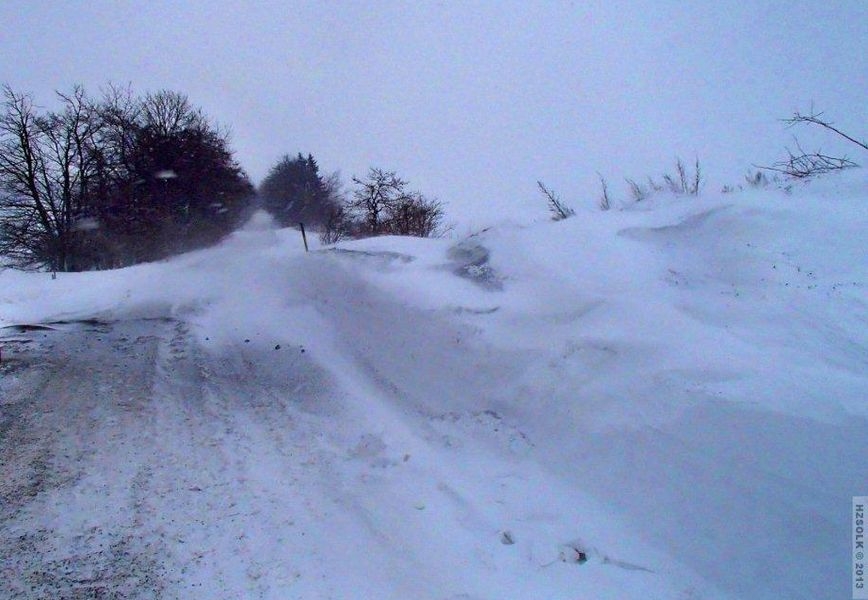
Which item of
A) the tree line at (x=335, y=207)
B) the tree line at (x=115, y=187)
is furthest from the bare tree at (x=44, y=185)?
the tree line at (x=335, y=207)

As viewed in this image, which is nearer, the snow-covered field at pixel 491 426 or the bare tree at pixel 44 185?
the snow-covered field at pixel 491 426

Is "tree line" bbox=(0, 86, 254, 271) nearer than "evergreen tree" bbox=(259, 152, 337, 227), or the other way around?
"tree line" bbox=(0, 86, 254, 271)

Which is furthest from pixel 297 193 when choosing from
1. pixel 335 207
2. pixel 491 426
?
pixel 491 426

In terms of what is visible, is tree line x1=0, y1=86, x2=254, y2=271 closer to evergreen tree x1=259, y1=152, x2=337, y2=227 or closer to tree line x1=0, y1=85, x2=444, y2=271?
tree line x1=0, y1=85, x2=444, y2=271

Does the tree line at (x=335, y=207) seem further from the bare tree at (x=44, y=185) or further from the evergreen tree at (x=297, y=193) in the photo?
the bare tree at (x=44, y=185)

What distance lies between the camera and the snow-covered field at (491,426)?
358 centimetres

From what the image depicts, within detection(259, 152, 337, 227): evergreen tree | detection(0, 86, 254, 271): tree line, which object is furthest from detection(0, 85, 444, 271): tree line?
detection(259, 152, 337, 227): evergreen tree

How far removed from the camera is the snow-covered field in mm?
3580

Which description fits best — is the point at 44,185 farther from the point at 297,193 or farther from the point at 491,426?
the point at 491,426

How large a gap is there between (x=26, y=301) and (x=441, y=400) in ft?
29.9

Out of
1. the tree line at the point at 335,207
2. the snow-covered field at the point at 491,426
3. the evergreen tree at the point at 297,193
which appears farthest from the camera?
the evergreen tree at the point at 297,193

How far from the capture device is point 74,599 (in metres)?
3.40

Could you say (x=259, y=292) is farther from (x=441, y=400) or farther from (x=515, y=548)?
(x=515, y=548)

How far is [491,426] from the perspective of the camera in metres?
5.35
